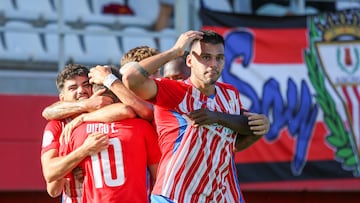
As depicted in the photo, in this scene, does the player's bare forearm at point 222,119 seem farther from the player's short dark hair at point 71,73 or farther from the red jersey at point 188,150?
the player's short dark hair at point 71,73

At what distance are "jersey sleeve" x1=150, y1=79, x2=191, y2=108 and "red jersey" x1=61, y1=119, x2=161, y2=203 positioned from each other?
1.75 ft

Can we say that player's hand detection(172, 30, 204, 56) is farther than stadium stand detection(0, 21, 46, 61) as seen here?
No

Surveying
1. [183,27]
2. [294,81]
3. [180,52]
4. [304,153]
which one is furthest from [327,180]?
[180,52]

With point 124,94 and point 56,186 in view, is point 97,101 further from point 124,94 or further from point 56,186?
point 56,186

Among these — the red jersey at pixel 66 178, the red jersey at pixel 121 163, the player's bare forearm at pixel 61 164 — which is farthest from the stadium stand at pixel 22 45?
the red jersey at pixel 121 163

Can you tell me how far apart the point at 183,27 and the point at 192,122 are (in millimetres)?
5407

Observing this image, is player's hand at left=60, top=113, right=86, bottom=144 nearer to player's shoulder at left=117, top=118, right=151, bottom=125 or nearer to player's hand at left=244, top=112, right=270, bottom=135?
player's shoulder at left=117, top=118, right=151, bottom=125

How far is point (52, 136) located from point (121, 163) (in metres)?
0.65

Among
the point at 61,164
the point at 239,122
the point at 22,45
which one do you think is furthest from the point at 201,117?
the point at 22,45

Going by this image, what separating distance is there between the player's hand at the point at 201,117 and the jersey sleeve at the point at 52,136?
4.09 ft

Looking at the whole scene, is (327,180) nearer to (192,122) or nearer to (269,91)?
(269,91)

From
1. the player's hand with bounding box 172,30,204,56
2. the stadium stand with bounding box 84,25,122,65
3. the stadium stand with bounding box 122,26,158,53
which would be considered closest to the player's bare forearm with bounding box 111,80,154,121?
the player's hand with bounding box 172,30,204,56

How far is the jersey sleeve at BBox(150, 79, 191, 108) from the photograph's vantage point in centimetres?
636

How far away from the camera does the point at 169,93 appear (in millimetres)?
6383
